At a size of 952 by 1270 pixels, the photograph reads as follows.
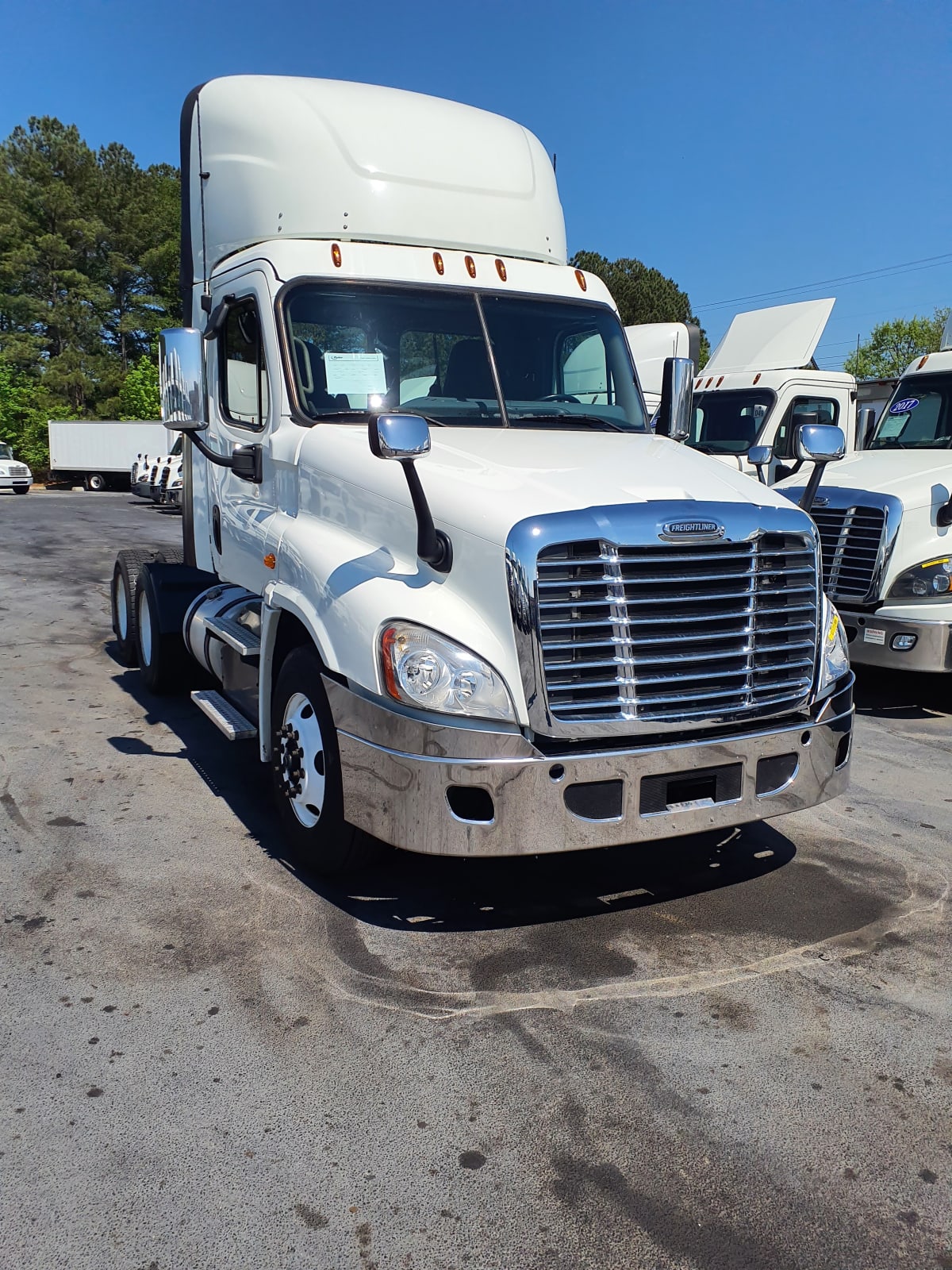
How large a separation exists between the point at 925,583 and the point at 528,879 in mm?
4421

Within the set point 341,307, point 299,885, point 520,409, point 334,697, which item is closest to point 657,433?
point 520,409

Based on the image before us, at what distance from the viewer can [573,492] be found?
3.85 meters

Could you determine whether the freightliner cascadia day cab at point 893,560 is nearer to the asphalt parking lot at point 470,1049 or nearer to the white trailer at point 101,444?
the asphalt parking lot at point 470,1049

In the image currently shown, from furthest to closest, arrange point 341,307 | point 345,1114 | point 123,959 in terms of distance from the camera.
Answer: point 341,307
point 123,959
point 345,1114

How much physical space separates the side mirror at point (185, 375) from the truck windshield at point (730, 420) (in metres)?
7.95

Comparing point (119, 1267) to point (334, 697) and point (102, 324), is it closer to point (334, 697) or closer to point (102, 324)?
point (334, 697)

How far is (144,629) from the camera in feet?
25.0

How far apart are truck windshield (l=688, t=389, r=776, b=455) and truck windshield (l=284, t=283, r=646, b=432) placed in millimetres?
7035

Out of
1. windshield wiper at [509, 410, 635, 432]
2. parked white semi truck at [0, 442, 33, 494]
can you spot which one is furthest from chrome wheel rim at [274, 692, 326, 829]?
parked white semi truck at [0, 442, 33, 494]

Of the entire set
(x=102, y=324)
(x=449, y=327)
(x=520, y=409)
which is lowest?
(x=520, y=409)

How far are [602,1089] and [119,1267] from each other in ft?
4.52

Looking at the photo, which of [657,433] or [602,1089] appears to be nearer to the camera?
[602,1089]

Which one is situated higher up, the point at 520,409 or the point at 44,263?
the point at 44,263

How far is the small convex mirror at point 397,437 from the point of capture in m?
3.66
